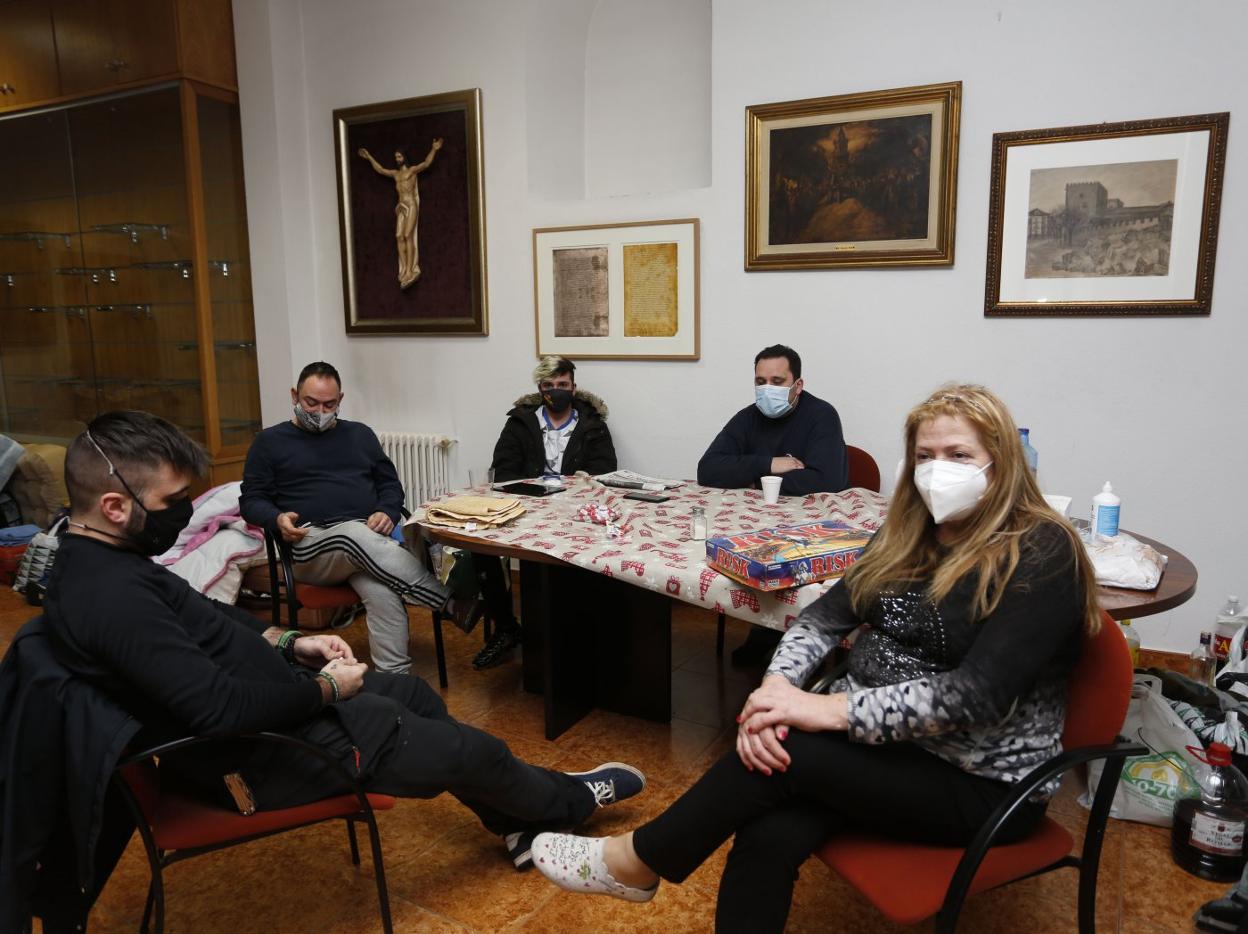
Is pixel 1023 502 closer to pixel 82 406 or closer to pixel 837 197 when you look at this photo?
pixel 837 197

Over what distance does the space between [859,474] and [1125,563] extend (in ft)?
5.09

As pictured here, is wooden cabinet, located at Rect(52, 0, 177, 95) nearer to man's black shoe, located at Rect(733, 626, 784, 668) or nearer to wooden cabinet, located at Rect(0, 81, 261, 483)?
wooden cabinet, located at Rect(0, 81, 261, 483)

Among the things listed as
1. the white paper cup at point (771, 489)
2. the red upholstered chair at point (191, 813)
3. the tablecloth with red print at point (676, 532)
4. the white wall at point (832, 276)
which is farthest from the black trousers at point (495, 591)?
the red upholstered chair at point (191, 813)

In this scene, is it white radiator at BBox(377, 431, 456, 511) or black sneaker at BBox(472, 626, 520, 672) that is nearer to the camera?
black sneaker at BBox(472, 626, 520, 672)

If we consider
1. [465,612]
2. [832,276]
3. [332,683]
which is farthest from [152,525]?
[832,276]

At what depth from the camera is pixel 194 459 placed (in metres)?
1.66

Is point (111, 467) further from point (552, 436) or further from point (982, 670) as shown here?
point (552, 436)

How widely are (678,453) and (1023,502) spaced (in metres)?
2.64

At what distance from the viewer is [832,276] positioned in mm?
3646

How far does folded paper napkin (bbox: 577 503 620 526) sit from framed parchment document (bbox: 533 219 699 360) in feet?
4.84

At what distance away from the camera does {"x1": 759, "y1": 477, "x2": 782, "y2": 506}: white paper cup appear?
2.80 m

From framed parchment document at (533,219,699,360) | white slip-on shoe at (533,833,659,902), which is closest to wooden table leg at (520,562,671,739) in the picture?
white slip-on shoe at (533,833,659,902)

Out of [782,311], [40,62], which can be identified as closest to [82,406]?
[40,62]

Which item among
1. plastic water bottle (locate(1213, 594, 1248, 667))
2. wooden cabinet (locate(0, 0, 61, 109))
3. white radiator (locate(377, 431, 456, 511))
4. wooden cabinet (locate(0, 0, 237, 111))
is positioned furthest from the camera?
wooden cabinet (locate(0, 0, 61, 109))
